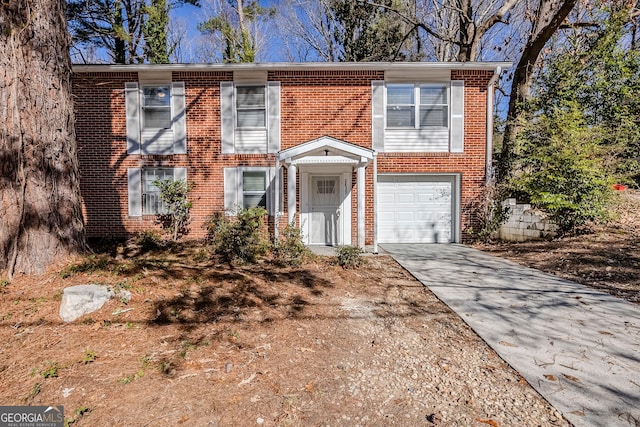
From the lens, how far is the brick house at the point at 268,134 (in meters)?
9.30

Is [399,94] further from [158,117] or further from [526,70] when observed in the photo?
[158,117]

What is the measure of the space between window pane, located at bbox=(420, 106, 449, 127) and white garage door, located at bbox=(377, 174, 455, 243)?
154 cm

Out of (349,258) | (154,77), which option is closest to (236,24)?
(154,77)

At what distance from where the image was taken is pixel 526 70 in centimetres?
1145

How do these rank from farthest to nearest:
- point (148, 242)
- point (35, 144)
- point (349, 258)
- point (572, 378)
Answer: point (148, 242)
point (349, 258)
point (35, 144)
point (572, 378)

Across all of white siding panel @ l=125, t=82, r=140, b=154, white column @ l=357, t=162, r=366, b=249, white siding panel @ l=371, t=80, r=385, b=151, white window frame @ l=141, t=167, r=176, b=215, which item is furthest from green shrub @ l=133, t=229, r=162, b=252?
white siding panel @ l=371, t=80, r=385, b=151

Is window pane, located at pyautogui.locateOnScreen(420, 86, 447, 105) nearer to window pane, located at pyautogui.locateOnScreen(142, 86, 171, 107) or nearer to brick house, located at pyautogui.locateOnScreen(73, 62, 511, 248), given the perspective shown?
brick house, located at pyautogui.locateOnScreen(73, 62, 511, 248)

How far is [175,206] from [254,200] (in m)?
2.19

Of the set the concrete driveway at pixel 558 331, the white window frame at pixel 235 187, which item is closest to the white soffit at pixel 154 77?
the white window frame at pixel 235 187

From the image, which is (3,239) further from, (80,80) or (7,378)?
(80,80)

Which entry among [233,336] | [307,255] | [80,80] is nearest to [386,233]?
[307,255]

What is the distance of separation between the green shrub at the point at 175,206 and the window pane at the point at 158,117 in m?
1.70

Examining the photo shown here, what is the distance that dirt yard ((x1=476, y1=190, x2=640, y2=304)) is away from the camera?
17.9ft

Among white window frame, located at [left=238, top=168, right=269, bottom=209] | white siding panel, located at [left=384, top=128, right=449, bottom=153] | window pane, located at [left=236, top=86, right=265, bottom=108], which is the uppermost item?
window pane, located at [left=236, top=86, right=265, bottom=108]
